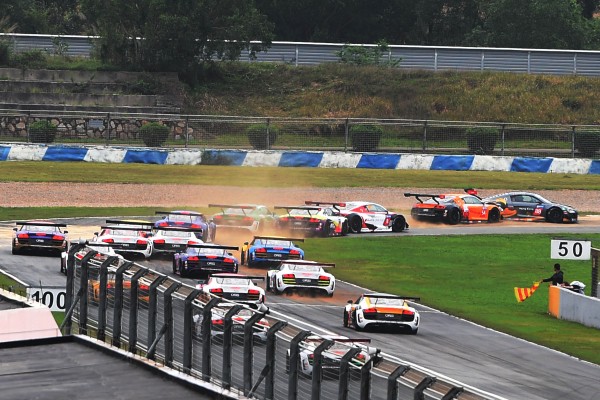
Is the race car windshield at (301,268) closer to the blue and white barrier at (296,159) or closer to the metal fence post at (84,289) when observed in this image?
the metal fence post at (84,289)

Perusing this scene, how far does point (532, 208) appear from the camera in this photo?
54.0 m

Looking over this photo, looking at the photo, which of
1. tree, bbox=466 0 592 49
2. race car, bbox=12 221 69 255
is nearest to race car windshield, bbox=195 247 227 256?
race car, bbox=12 221 69 255

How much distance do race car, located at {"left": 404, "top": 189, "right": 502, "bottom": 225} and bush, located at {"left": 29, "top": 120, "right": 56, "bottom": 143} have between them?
65.7 feet

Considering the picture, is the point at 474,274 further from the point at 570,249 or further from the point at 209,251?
the point at 209,251

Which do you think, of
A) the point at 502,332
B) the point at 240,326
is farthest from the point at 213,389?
the point at 502,332

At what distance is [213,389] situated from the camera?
13.3 meters

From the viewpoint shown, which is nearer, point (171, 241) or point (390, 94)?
point (171, 241)

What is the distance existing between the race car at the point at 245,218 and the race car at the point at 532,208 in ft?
39.2

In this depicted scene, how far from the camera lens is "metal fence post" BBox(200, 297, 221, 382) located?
13852mm

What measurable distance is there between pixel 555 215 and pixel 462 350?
27.3 meters

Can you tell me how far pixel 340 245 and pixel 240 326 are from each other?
3118 cm

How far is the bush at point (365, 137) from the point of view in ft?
216

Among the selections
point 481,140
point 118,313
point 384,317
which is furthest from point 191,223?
point 481,140

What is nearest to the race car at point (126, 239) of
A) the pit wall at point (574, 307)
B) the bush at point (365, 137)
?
the pit wall at point (574, 307)
